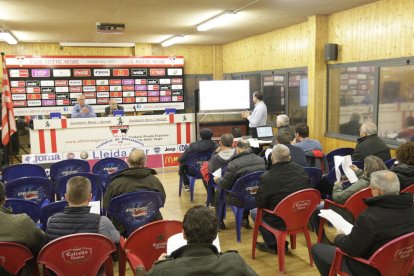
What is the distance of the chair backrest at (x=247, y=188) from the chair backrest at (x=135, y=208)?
3.35 feet

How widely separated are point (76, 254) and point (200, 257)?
111 centimetres

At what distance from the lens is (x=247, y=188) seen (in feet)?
14.1

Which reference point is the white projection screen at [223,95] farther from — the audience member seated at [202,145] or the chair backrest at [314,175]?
the chair backrest at [314,175]

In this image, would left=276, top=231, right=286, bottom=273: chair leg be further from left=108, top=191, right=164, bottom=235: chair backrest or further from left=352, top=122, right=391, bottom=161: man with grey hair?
left=352, top=122, right=391, bottom=161: man with grey hair

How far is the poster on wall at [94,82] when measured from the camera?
419 inches

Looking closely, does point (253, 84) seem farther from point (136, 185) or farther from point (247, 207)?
point (136, 185)

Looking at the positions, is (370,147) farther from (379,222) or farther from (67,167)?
(67,167)

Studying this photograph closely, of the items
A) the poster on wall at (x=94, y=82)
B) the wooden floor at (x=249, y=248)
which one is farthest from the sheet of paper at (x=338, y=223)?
the poster on wall at (x=94, y=82)

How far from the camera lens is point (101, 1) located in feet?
19.7

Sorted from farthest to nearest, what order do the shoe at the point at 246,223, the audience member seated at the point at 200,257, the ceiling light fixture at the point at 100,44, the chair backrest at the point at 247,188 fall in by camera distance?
the ceiling light fixture at the point at 100,44
the shoe at the point at 246,223
the chair backrest at the point at 247,188
the audience member seated at the point at 200,257

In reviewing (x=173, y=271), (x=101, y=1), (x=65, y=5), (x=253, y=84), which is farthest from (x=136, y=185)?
(x=253, y=84)

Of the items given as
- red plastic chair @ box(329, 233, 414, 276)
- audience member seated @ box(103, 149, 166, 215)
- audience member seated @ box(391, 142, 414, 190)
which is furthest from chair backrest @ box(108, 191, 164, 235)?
audience member seated @ box(391, 142, 414, 190)

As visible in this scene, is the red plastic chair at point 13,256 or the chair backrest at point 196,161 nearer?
the red plastic chair at point 13,256

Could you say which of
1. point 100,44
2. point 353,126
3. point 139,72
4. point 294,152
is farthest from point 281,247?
point 100,44
